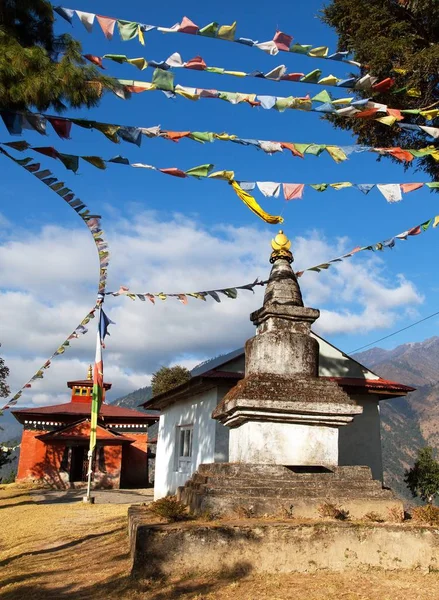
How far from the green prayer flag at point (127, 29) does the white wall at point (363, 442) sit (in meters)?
11.4

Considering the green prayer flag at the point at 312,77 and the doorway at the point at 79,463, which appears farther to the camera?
the doorway at the point at 79,463

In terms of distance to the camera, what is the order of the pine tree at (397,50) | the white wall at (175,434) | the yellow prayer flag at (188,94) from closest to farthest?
the yellow prayer flag at (188,94), the pine tree at (397,50), the white wall at (175,434)

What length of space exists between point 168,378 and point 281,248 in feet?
75.2

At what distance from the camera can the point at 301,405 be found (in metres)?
6.91

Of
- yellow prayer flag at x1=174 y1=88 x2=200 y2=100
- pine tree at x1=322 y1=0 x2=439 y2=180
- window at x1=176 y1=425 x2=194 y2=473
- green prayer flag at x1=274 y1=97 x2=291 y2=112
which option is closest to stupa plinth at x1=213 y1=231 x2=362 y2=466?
green prayer flag at x1=274 y1=97 x2=291 y2=112

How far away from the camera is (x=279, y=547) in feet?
17.5

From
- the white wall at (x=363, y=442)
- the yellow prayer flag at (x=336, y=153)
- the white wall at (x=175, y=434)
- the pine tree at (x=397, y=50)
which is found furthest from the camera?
the white wall at (x=363, y=442)

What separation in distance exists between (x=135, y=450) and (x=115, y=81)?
26526 millimetres

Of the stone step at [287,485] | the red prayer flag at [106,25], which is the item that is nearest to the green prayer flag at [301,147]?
the red prayer flag at [106,25]

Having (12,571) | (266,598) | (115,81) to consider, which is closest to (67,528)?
(12,571)

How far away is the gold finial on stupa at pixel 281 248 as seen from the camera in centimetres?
867

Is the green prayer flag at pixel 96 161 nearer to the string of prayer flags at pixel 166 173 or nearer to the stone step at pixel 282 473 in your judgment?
the string of prayer flags at pixel 166 173

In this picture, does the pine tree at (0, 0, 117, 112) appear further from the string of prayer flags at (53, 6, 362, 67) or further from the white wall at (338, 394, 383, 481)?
the white wall at (338, 394, 383, 481)

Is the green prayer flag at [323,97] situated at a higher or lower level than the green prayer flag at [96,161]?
higher
